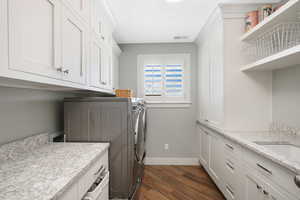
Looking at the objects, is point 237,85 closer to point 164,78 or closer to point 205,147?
point 205,147

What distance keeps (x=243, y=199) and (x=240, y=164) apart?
1.04 feet

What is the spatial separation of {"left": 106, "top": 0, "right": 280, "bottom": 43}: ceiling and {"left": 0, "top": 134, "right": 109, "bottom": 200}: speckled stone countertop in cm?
166

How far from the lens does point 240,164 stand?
156cm

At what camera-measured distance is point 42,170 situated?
2.85 ft

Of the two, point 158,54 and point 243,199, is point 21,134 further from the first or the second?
point 158,54

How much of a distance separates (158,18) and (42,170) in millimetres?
2208

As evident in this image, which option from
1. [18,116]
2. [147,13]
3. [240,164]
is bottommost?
[240,164]

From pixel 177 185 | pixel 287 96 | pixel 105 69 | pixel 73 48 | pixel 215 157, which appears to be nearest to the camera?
pixel 73 48

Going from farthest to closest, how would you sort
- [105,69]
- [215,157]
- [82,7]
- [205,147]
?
[205,147] < [215,157] < [105,69] < [82,7]

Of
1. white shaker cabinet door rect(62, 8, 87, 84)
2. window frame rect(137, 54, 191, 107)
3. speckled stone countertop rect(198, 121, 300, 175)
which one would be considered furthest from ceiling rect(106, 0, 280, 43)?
speckled stone countertop rect(198, 121, 300, 175)

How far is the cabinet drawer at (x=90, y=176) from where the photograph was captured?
0.94m

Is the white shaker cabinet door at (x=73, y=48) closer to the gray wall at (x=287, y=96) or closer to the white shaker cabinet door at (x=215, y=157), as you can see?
the white shaker cabinet door at (x=215, y=157)

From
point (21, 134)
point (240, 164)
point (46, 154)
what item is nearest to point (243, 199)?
point (240, 164)

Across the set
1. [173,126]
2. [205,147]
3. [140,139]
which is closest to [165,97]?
[173,126]
